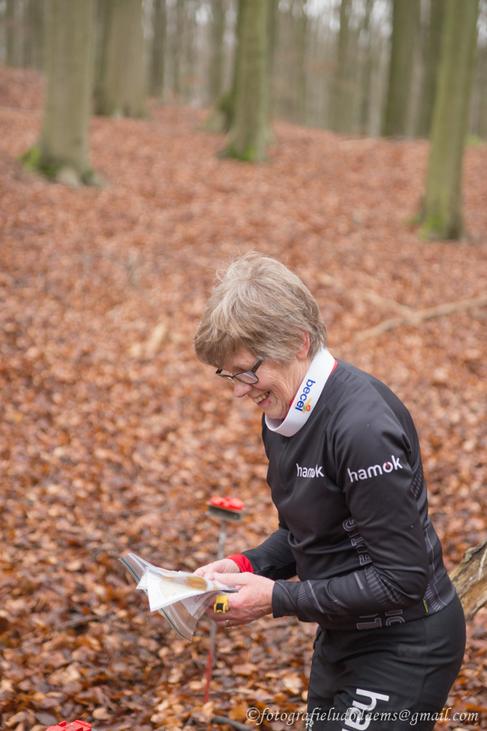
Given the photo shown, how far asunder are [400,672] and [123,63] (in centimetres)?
1908

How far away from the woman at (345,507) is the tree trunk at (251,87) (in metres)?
13.8

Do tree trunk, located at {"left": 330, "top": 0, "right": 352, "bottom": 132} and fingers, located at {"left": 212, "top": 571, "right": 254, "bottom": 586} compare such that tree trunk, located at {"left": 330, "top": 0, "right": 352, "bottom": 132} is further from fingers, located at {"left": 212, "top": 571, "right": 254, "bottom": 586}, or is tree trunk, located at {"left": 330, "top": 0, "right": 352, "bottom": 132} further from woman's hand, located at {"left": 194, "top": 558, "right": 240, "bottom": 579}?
fingers, located at {"left": 212, "top": 571, "right": 254, "bottom": 586}

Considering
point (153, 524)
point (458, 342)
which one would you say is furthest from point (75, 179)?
point (153, 524)

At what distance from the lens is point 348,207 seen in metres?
13.3

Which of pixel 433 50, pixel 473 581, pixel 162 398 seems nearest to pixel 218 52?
pixel 433 50

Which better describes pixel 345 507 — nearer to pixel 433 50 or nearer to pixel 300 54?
pixel 433 50

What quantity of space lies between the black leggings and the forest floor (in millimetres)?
1473

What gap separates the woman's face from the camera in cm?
212

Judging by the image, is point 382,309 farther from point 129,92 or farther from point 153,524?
point 129,92

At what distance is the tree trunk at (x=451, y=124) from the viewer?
11.1 meters

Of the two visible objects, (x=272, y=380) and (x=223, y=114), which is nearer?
(x=272, y=380)

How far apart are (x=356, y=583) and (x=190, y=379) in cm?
607

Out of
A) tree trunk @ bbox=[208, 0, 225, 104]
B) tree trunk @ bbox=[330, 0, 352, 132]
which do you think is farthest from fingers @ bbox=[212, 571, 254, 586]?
tree trunk @ bbox=[208, 0, 225, 104]

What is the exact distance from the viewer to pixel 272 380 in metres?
2.13
